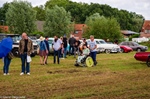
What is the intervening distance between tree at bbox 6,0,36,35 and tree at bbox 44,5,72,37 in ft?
19.7

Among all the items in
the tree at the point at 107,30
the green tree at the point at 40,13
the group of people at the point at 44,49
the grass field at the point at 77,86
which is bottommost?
the grass field at the point at 77,86

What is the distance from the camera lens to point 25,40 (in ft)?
47.3

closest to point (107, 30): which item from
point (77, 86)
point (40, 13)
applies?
point (77, 86)

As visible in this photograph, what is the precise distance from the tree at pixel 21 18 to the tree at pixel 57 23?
602cm

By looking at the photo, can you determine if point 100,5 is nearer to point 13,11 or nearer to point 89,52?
point 13,11

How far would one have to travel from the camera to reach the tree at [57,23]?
218ft

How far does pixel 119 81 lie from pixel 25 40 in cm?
437

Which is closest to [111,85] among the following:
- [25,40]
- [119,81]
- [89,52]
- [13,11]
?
[119,81]

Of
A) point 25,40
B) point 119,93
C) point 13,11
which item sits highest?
point 13,11

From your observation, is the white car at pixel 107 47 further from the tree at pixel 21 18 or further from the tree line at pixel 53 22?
the tree at pixel 21 18

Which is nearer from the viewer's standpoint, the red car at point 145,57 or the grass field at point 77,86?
the grass field at point 77,86

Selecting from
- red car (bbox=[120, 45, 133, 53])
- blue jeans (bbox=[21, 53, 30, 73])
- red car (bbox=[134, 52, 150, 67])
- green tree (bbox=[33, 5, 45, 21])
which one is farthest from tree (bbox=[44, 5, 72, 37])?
blue jeans (bbox=[21, 53, 30, 73])

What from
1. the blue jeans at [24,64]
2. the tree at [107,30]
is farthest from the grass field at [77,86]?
the tree at [107,30]

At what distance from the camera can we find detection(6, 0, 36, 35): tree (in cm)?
5964
